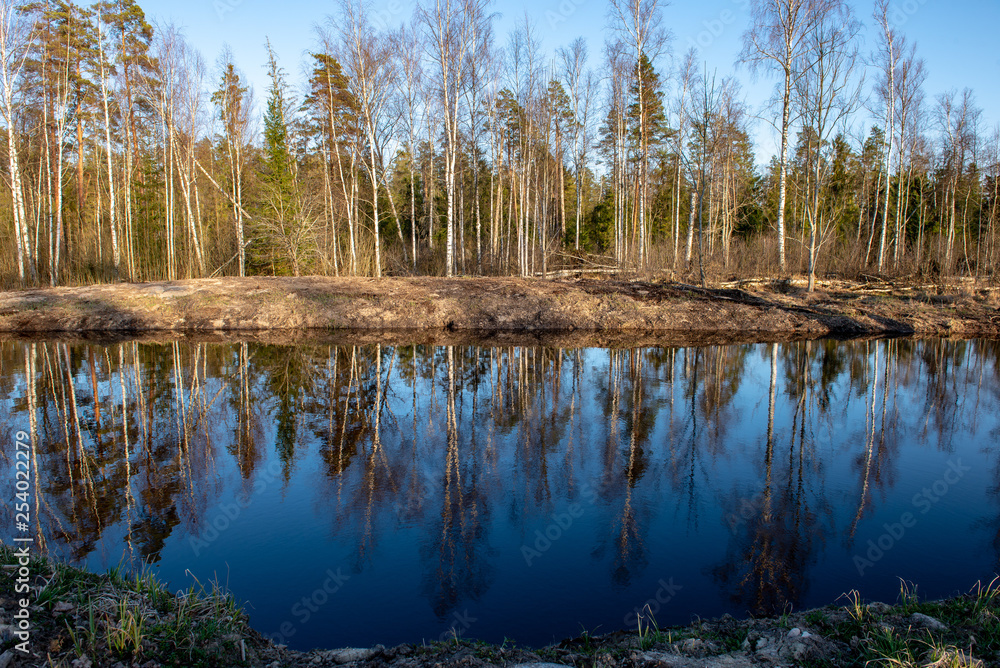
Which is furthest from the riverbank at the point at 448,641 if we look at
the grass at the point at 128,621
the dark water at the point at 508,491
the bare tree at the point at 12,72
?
the bare tree at the point at 12,72

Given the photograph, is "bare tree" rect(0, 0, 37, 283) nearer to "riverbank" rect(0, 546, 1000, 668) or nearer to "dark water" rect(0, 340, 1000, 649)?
"dark water" rect(0, 340, 1000, 649)

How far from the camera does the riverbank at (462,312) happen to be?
18.2 meters

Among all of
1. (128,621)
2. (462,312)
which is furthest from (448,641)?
(462,312)

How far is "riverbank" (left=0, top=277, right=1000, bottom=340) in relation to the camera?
18.2 meters

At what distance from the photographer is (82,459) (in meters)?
6.52

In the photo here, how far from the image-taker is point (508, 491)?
5.78m

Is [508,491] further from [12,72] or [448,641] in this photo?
[12,72]

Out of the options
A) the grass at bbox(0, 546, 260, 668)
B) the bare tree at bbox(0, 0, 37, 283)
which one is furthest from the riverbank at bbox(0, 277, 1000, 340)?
the grass at bbox(0, 546, 260, 668)

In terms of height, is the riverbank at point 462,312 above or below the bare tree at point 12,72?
below

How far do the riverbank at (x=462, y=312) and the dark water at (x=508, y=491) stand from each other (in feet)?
23.7

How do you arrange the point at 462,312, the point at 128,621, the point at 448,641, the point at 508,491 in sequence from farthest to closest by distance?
the point at 462,312, the point at 508,491, the point at 448,641, the point at 128,621

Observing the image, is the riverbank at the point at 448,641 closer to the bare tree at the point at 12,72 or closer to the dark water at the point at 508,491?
the dark water at the point at 508,491

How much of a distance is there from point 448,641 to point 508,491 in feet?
7.90

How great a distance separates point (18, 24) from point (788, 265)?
35.0m
